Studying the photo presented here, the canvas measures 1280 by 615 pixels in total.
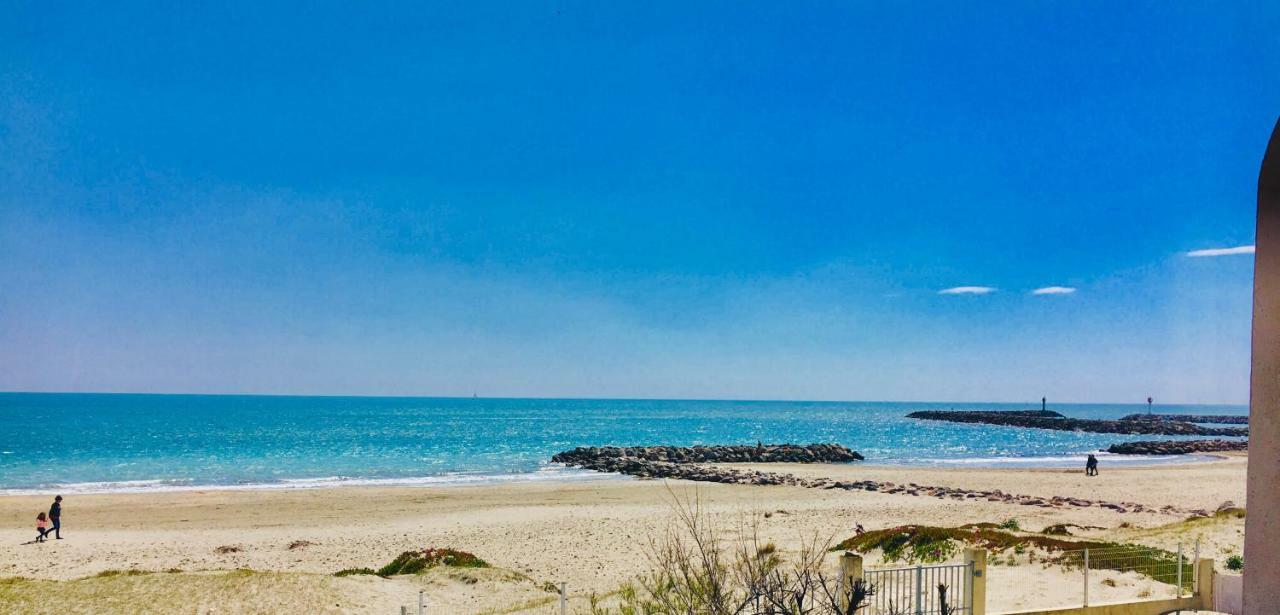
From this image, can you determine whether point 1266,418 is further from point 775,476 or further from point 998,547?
point 775,476

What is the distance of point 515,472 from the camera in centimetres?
5159

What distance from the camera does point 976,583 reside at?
12.1 m

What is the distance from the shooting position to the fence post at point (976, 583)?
12.0 metres

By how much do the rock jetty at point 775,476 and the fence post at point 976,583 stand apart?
79.3 feet

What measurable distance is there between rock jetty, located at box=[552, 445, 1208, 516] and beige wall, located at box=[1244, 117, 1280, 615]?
3262 cm

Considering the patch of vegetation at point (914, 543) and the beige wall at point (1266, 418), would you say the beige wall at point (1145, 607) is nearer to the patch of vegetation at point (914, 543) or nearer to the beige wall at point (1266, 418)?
the patch of vegetation at point (914, 543)

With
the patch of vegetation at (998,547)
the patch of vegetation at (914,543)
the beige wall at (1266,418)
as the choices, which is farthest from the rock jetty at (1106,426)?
the beige wall at (1266,418)

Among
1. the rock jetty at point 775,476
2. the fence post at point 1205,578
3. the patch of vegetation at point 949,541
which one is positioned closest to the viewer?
the fence post at point 1205,578

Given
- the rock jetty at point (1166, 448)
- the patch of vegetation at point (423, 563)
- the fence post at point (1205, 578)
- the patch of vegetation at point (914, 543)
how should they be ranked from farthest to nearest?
the rock jetty at point (1166, 448)
the patch of vegetation at point (914, 543)
the patch of vegetation at point (423, 563)
the fence post at point (1205, 578)

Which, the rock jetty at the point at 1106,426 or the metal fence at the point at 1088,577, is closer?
the metal fence at the point at 1088,577

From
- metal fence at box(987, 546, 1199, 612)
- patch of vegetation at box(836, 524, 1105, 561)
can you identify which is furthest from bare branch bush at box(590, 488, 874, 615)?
metal fence at box(987, 546, 1199, 612)

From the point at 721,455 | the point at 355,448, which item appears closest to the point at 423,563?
the point at 721,455

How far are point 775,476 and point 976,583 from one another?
34354 millimetres

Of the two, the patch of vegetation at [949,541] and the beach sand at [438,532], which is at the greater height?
the patch of vegetation at [949,541]
